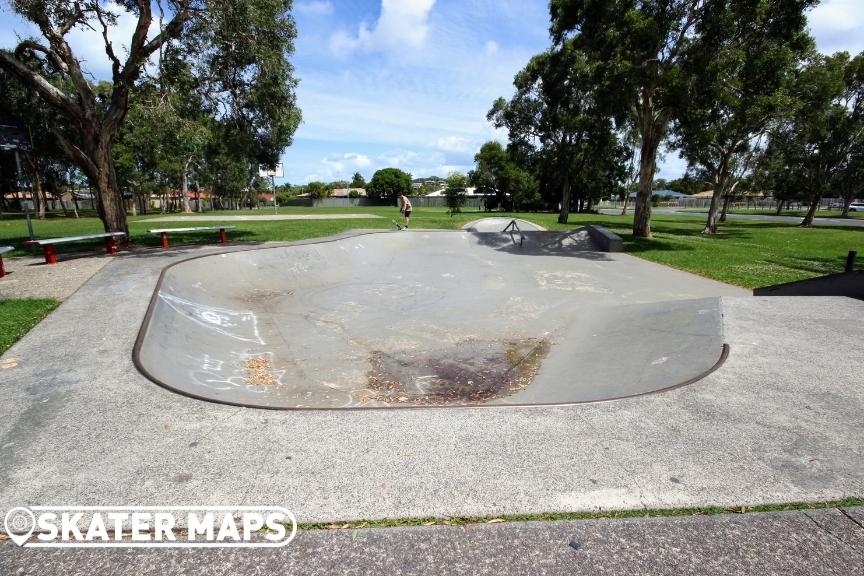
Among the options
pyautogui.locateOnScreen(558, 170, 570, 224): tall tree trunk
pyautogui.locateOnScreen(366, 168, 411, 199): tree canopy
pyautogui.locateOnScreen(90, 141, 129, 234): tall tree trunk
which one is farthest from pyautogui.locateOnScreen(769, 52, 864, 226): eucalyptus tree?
pyautogui.locateOnScreen(366, 168, 411, 199): tree canopy

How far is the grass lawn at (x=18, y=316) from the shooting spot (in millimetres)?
5613

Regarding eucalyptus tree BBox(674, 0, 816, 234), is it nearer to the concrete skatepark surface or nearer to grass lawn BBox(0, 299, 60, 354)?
the concrete skatepark surface

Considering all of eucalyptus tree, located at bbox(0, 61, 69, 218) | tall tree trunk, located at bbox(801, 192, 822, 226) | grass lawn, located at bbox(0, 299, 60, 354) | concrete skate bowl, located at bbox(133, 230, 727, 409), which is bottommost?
concrete skate bowl, located at bbox(133, 230, 727, 409)

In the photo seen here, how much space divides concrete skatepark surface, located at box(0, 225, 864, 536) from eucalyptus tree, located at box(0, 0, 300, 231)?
435 inches

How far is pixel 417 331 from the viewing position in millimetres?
8312

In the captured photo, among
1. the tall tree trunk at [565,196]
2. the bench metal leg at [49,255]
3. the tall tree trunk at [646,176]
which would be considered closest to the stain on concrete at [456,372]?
the bench metal leg at [49,255]

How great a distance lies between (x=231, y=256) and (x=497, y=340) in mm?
8358

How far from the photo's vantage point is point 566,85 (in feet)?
76.3

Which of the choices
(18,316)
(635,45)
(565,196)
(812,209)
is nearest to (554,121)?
(565,196)

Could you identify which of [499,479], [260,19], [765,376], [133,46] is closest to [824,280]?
[765,376]

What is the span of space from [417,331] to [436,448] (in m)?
5.08

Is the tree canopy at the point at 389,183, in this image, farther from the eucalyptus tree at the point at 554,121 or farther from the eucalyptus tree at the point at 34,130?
the eucalyptus tree at the point at 554,121

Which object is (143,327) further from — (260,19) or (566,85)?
(566,85)

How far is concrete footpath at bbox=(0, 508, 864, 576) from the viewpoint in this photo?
87.4 inches
